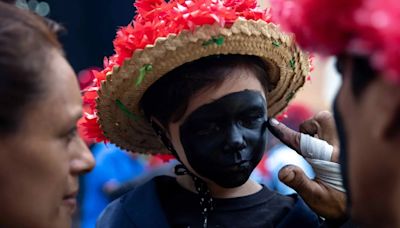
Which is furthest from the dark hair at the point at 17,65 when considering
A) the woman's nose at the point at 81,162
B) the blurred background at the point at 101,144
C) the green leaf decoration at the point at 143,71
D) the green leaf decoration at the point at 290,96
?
the blurred background at the point at 101,144

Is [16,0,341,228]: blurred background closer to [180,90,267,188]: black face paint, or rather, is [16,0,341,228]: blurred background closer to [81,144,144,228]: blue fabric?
[81,144,144,228]: blue fabric

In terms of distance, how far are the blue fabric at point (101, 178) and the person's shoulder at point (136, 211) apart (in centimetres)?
170

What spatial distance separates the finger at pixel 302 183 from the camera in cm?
231

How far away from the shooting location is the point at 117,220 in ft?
8.13

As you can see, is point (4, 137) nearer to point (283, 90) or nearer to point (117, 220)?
point (117, 220)

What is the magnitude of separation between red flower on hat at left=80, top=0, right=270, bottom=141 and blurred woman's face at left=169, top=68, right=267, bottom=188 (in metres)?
0.19

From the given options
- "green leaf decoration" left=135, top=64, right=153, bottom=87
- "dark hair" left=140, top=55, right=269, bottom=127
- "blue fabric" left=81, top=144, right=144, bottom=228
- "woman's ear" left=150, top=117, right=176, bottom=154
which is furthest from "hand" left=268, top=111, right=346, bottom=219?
"blue fabric" left=81, top=144, right=144, bottom=228

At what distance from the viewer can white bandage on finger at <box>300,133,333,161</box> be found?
2307 mm

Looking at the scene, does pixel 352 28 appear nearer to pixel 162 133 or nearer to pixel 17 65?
pixel 17 65

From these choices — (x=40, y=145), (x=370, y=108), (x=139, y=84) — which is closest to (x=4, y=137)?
(x=40, y=145)

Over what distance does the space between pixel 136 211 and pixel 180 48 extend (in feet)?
1.99

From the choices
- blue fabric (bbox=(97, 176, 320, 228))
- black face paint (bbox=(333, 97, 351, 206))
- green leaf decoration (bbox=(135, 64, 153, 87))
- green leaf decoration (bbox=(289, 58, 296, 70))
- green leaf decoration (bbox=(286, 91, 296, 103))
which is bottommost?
blue fabric (bbox=(97, 176, 320, 228))

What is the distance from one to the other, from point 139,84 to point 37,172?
653 mm

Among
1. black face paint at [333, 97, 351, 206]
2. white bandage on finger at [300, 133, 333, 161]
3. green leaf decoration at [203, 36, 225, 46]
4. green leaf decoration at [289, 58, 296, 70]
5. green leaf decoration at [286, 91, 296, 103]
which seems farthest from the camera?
green leaf decoration at [286, 91, 296, 103]
